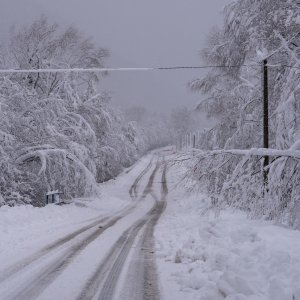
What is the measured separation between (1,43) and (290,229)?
78.1ft

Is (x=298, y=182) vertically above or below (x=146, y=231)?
above

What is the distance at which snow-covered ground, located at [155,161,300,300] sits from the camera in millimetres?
6902

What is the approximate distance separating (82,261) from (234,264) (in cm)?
390

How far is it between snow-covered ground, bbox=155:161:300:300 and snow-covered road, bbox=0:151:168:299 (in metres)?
0.50

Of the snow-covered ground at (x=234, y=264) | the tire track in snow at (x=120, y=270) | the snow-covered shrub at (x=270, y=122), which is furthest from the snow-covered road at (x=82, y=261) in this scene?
the snow-covered shrub at (x=270, y=122)

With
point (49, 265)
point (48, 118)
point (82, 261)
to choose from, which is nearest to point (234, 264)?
point (82, 261)

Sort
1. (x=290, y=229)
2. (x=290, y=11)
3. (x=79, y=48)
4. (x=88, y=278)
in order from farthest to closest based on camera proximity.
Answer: (x=79, y=48) → (x=290, y=11) → (x=290, y=229) → (x=88, y=278)

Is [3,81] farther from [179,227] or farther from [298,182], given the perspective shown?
[298,182]

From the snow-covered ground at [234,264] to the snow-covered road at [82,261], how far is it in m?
0.50

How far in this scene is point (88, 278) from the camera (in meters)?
8.85

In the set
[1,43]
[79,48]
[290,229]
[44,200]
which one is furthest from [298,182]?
[79,48]

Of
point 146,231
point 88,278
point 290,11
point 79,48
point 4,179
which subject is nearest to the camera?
point 88,278

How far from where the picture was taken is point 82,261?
10.7 meters

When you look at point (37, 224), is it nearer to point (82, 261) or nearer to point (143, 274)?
point (82, 261)
